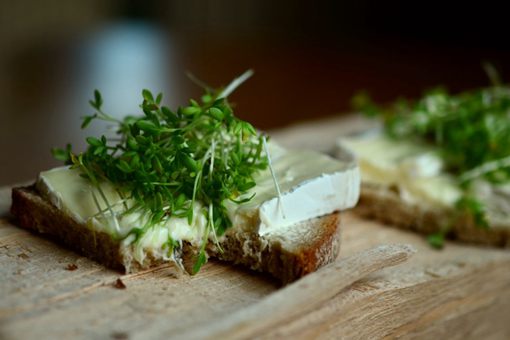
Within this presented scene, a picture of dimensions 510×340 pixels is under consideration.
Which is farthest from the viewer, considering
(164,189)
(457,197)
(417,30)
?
(417,30)

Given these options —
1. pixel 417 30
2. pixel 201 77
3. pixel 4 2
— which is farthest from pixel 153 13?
pixel 201 77

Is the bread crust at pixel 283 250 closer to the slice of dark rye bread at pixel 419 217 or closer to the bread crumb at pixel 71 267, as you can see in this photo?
the bread crumb at pixel 71 267

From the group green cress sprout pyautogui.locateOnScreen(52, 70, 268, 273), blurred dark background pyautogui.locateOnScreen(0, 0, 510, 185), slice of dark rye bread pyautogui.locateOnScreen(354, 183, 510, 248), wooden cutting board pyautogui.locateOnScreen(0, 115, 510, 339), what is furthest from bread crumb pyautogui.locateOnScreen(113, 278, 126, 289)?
blurred dark background pyautogui.locateOnScreen(0, 0, 510, 185)

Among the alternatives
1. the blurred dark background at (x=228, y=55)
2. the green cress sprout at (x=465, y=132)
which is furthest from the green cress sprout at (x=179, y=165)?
the blurred dark background at (x=228, y=55)

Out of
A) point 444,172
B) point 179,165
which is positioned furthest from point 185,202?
point 444,172

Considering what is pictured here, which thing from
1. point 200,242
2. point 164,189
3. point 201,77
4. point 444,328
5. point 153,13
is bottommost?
point 444,328

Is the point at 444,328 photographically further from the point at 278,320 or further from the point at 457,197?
the point at 278,320

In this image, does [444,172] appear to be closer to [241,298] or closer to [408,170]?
[408,170]
